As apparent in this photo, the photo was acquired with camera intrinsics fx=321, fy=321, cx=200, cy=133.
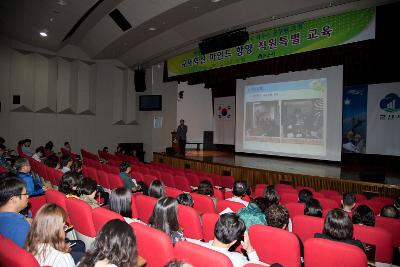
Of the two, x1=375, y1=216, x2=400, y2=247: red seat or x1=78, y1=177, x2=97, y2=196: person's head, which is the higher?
x1=78, y1=177, x2=97, y2=196: person's head

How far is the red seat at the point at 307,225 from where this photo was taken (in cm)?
286

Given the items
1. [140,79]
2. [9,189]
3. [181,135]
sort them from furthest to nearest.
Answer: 1. [140,79]
2. [181,135]
3. [9,189]

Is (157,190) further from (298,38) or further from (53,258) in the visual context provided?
(298,38)

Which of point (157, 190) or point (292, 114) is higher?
point (292, 114)

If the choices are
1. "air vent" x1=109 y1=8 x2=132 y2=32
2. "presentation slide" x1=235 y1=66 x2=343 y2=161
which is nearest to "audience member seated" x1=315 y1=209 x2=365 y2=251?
"presentation slide" x1=235 y1=66 x2=343 y2=161

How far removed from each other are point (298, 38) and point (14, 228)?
7.48 metres

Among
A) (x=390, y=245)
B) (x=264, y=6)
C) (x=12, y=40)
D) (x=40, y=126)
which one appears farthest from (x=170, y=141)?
(x=390, y=245)

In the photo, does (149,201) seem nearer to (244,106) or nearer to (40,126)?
(244,106)

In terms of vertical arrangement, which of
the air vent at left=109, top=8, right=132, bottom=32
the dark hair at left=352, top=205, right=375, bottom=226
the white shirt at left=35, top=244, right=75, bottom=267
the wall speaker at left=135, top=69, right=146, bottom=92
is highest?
the air vent at left=109, top=8, right=132, bottom=32

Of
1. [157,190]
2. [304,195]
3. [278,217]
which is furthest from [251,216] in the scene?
[304,195]

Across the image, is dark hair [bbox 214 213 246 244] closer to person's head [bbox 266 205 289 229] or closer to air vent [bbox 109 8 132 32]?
person's head [bbox 266 205 289 229]

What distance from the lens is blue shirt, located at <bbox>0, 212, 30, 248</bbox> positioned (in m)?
2.24

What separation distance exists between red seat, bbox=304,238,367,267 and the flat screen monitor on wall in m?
11.4

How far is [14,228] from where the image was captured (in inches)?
89.0
